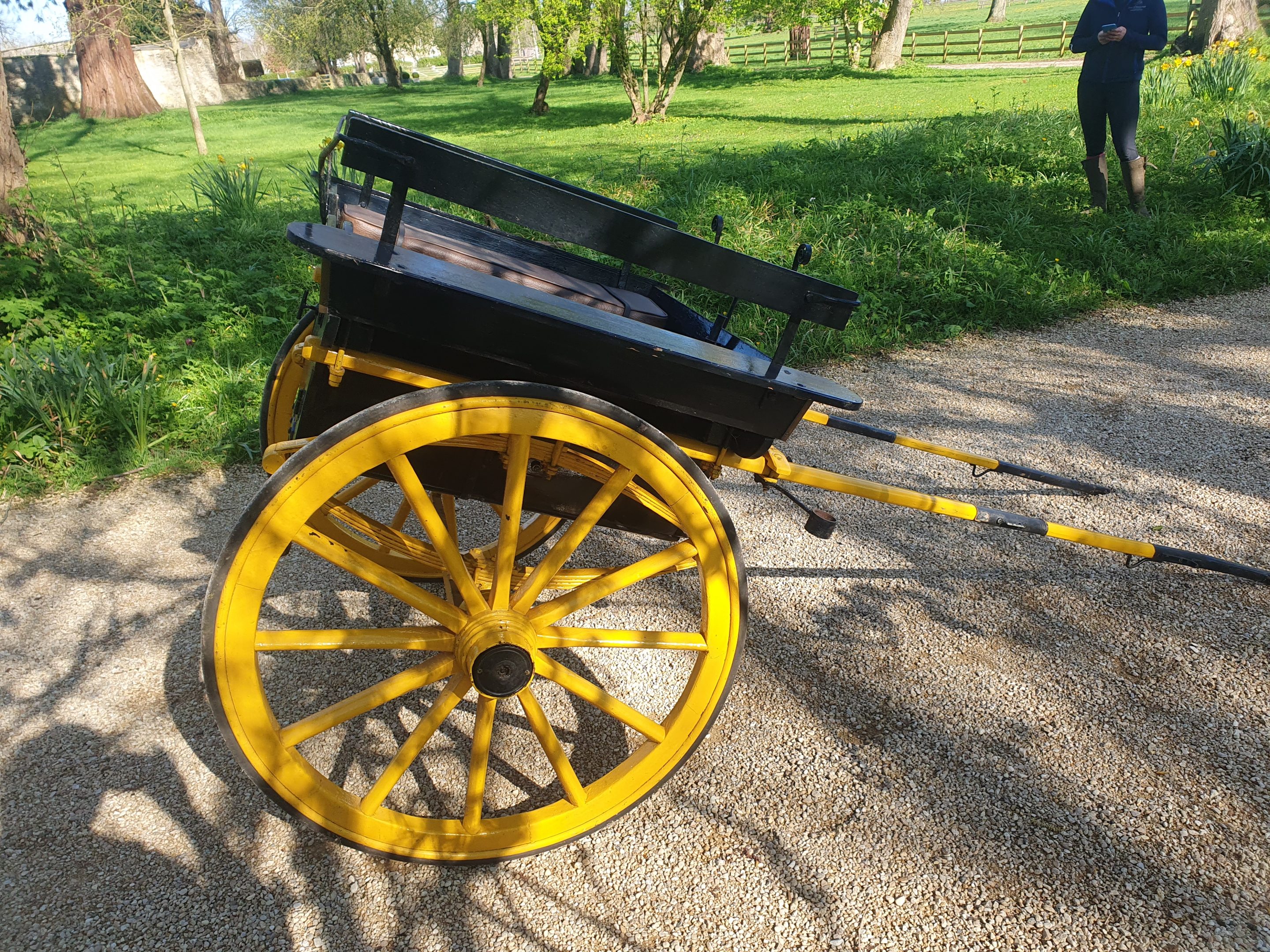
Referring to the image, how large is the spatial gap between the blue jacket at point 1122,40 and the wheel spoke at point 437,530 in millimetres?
6825

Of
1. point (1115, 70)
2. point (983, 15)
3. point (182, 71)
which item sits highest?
point (983, 15)

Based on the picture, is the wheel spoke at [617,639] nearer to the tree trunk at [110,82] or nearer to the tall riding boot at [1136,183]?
the tall riding boot at [1136,183]

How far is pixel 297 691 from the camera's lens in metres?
2.37

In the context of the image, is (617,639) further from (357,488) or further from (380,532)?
(357,488)

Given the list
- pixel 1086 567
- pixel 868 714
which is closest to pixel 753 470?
pixel 868 714

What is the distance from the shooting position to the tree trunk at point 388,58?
28969 millimetres

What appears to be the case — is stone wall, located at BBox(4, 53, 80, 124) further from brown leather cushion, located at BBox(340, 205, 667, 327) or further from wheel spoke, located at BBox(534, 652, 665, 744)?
wheel spoke, located at BBox(534, 652, 665, 744)

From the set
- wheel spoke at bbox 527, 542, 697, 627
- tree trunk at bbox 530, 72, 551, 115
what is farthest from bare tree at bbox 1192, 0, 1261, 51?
wheel spoke at bbox 527, 542, 697, 627

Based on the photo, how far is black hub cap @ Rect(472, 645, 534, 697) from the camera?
1621 millimetres

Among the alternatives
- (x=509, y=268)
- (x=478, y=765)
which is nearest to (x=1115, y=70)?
(x=509, y=268)

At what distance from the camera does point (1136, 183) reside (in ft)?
22.1

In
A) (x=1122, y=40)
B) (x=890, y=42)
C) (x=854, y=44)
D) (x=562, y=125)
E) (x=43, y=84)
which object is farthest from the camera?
(x=854, y=44)

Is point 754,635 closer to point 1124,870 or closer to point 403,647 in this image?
point 1124,870

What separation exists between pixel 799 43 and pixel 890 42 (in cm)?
737
